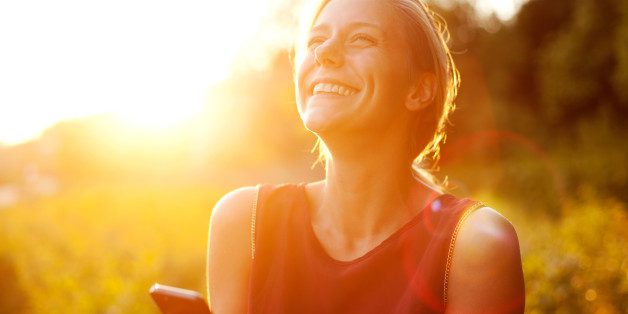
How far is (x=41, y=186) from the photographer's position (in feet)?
118

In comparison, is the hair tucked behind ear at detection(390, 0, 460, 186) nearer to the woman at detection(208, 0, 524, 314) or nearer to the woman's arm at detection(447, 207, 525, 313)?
the woman at detection(208, 0, 524, 314)

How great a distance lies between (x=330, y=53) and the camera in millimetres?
2264

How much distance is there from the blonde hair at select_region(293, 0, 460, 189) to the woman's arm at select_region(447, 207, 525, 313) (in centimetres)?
56

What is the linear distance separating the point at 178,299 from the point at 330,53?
100 cm

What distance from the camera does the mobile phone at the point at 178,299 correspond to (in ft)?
6.52

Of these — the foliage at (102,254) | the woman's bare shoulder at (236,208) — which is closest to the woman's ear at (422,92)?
the woman's bare shoulder at (236,208)

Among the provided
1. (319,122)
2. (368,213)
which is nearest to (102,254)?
(368,213)

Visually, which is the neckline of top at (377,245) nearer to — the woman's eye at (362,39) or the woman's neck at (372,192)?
the woman's neck at (372,192)

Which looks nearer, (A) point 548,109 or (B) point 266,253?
(B) point 266,253

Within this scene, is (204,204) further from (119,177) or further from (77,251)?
(119,177)

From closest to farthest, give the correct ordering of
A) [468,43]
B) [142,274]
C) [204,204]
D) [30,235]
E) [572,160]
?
[142,274]
[30,235]
[572,160]
[204,204]
[468,43]

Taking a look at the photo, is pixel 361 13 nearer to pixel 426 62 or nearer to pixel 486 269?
pixel 426 62

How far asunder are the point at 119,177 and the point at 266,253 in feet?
118

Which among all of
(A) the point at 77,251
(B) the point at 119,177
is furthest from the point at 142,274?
Answer: (B) the point at 119,177
